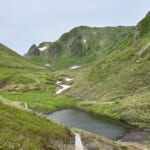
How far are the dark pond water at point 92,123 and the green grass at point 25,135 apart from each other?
3867 centimetres

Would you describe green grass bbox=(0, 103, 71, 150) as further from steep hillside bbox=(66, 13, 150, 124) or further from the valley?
steep hillside bbox=(66, 13, 150, 124)

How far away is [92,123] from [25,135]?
56666mm

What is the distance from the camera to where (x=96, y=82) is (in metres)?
128

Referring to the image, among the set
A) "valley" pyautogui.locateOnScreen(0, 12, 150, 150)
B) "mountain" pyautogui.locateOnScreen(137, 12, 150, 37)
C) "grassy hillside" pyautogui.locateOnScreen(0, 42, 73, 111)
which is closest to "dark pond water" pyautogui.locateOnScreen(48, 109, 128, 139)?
"valley" pyautogui.locateOnScreen(0, 12, 150, 150)

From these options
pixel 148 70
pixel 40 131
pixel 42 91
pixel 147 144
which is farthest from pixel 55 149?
pixel 42 91

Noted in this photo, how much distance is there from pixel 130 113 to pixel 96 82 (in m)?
48.9

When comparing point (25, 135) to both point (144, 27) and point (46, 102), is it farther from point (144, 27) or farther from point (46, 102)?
point (144, 27)

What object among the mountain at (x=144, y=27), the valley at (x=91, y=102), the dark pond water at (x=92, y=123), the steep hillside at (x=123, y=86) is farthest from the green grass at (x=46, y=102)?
the mountain at (x=144, y=27)

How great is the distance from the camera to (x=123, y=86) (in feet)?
356

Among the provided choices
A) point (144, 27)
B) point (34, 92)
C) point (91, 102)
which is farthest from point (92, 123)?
point (144, 27)

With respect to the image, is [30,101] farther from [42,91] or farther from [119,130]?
[119,130]

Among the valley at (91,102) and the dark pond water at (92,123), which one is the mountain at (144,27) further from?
the dark pond water at (92,123)

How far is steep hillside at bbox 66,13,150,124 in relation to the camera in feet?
270

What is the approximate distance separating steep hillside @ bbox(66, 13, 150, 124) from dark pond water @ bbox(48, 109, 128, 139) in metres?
4.48
